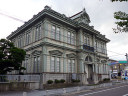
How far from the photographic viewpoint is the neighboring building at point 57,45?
19.1 meters

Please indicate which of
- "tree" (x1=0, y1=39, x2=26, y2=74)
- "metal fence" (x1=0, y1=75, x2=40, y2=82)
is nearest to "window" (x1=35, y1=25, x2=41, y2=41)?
"tree" (x1=0, y1=39, x2=26, y2=74)

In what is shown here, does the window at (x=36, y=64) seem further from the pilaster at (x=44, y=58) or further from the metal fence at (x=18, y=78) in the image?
the metal fence at (x=18, y=78)

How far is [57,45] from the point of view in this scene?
2012 cm

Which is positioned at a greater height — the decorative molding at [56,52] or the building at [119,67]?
the decorative molding at [56,52]

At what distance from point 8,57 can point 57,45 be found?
7.43 metres

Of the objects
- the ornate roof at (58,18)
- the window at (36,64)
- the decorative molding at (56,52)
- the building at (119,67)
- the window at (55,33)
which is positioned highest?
the ornate roof at (58,18)

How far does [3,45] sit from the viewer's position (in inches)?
661

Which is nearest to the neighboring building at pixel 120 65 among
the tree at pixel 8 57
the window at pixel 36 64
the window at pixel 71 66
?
the window at pixel 71 66

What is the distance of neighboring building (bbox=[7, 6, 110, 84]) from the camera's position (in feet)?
62.8

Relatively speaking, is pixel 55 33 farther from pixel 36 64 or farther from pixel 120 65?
pixel 120 65

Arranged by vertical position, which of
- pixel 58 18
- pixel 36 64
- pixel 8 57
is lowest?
pixel 36 64

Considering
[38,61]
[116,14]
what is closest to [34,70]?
[38,61]

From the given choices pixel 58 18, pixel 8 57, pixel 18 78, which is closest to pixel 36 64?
pixel 18 78

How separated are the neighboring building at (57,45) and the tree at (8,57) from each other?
3480 mm
